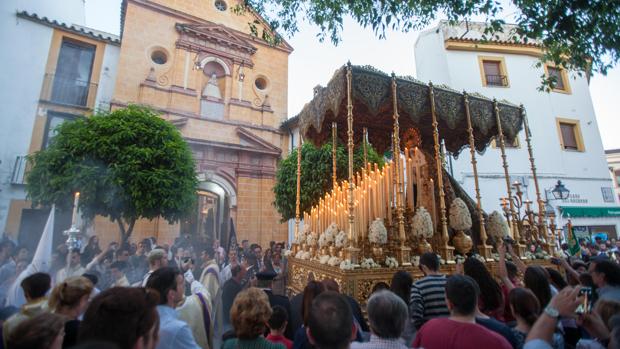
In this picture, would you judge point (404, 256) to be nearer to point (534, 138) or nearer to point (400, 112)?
Result: point (400, 112)

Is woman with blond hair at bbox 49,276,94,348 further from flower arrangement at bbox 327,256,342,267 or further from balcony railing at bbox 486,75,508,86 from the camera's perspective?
balcony railing at bbox 486,75,508,86

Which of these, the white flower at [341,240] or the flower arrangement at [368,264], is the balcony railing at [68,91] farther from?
the flower arrangement at [368,264]

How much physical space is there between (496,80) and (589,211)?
6816 millimetres

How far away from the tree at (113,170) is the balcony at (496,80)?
13.7 m

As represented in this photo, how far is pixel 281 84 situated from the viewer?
55.9 ft

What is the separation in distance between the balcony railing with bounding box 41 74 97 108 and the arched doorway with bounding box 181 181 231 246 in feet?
19.4

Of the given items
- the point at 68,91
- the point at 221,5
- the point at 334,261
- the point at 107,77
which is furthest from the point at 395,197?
the point at 221,5

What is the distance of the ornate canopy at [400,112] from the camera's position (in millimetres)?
5559

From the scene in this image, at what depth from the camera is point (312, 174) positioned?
37.0 feet

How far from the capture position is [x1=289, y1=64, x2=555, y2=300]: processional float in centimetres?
492

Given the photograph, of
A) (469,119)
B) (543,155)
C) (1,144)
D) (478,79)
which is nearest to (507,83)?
(478,79)

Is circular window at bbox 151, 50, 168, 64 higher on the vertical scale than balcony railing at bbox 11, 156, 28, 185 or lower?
higher

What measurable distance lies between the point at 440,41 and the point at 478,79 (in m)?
2.56

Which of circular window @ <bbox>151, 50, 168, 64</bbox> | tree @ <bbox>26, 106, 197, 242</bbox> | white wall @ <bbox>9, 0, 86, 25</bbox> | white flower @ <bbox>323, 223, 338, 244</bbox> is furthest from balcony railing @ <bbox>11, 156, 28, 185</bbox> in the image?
white flower @ <bbox>323, 223, 338, 244</bbox>
